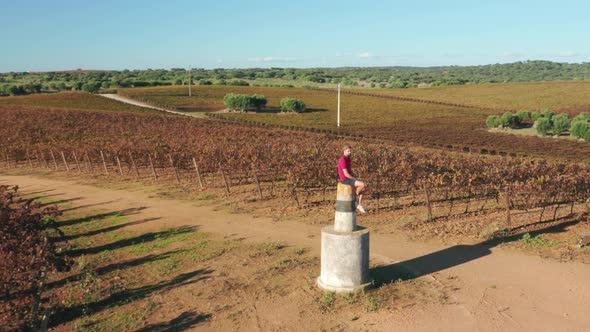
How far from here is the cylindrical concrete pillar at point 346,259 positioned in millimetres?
10680

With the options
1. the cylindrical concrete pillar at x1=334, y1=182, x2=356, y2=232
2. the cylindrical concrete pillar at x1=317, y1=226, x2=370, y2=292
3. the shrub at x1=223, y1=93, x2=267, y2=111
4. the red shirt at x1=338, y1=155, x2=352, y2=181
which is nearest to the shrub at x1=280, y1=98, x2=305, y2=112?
the shrub at x1=223, y1=93, x2=267, y2=111

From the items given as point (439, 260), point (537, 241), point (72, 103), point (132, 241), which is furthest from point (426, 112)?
point (132, 241)

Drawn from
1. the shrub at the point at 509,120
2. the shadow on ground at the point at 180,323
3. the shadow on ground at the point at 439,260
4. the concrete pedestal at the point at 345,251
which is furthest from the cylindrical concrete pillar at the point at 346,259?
the shrub at the point at 509,120

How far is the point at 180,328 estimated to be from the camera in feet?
31.3

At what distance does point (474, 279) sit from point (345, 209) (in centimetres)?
380

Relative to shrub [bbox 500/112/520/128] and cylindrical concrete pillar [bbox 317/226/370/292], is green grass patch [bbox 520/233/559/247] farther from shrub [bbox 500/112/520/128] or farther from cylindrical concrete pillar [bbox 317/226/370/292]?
shrub [bbox 500/112/520/128]

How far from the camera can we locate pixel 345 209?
10.8m

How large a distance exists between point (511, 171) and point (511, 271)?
836 centimetres

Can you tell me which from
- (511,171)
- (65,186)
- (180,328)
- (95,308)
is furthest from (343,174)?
(65,186)

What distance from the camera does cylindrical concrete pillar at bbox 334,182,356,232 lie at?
425 inches

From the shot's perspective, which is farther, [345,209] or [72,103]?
[72,103]

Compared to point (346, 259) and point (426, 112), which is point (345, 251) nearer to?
point (346, 259)

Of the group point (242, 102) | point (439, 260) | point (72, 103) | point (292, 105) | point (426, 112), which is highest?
point (242, 102)

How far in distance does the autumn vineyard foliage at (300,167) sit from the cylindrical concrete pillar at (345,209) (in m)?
6.54
